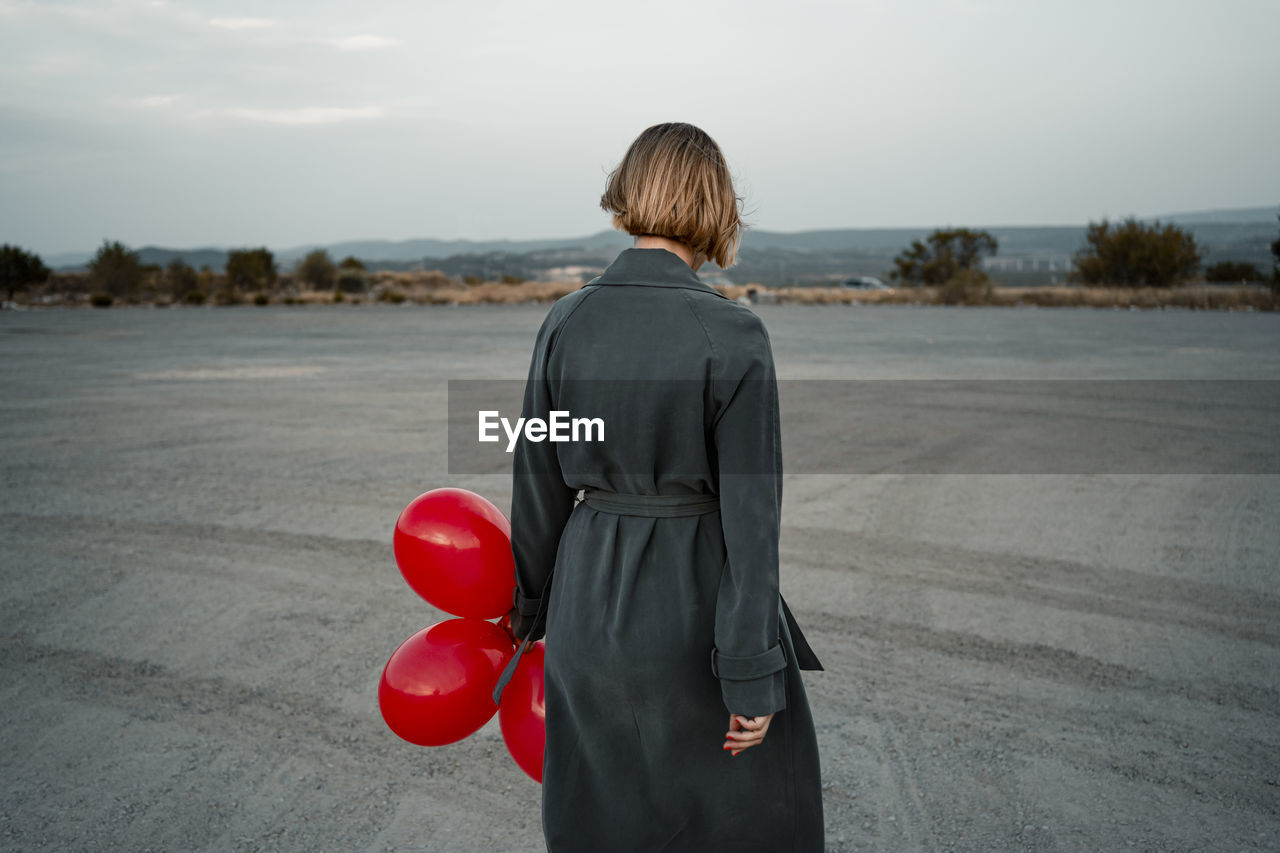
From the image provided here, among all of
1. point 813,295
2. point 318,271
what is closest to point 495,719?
point 813,295

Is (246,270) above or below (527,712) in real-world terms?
above

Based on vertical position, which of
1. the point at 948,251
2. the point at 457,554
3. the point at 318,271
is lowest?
the point at 457,554

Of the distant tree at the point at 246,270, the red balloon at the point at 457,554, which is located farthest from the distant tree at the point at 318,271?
the red balloon at the point at 457,554

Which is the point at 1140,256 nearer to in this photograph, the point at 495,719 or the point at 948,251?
the point at 948,251

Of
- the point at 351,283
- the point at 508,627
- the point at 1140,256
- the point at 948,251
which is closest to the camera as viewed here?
the point at 508,627

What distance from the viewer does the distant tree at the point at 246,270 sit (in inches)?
2094

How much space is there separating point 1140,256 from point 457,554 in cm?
4725

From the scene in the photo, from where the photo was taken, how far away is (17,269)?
45531 mm

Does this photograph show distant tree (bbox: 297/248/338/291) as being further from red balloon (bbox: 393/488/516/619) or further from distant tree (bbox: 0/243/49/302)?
red balloon (bbox: 393/488/516/619)

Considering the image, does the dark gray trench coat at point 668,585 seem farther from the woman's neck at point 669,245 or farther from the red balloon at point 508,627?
the red balloon at point 508,627

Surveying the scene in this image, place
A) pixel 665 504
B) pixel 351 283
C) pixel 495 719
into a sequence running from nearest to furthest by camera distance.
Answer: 1. pixel 665 504
2. pixel 495 719
3. pixel 351 283

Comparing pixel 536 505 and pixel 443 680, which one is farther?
pixel 443 680

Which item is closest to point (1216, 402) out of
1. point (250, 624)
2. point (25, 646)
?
point (250, 624)

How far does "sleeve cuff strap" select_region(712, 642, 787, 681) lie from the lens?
1753 mm
